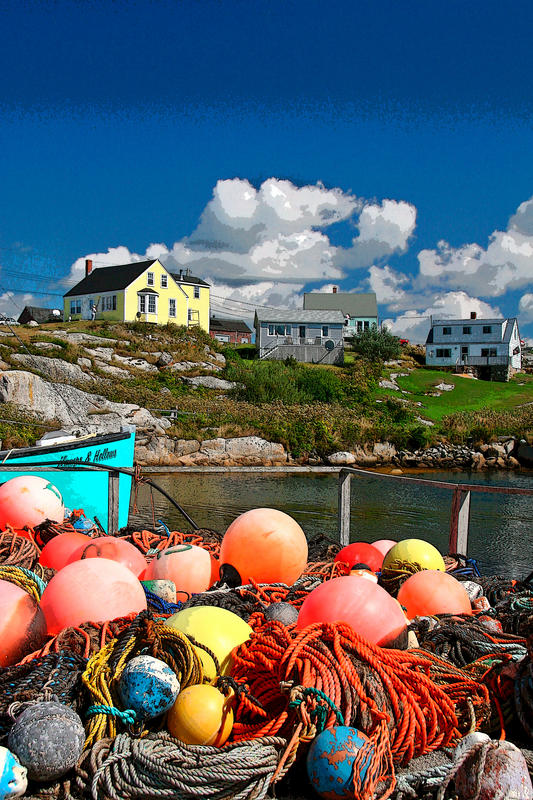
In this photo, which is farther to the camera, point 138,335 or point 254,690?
point 138,335

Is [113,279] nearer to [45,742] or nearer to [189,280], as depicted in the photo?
[189,280]

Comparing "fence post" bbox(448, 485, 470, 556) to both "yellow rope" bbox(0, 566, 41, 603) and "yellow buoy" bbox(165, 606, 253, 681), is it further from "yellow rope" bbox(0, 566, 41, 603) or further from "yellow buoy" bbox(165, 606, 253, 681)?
"yellow rope" bbox(0, 566, 41, 603)

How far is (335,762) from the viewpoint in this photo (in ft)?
8.38

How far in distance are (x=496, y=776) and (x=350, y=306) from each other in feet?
228

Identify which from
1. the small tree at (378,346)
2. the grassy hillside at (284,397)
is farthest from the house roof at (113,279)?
the small tree at (378,346)

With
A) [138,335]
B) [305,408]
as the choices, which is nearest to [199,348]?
[138,335]

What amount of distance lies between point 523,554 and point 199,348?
1407 inches

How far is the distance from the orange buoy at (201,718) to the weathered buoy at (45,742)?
40 centimetres

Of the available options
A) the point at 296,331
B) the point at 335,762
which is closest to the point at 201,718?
the point at 335,762

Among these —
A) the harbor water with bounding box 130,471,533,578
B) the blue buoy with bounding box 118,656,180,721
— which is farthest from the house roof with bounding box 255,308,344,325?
the blue buoy with bounding box 118,656,180,721

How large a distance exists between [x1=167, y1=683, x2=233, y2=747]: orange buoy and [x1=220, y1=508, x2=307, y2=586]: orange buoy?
6.43 feet

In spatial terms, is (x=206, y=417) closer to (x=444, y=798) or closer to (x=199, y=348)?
(x=199, y=348)

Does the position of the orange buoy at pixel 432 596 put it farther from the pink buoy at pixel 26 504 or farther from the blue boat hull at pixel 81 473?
the blue boat hull at pixel 81 473

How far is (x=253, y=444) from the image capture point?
3031cm
